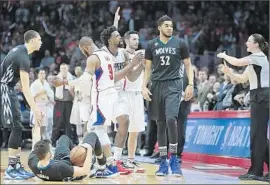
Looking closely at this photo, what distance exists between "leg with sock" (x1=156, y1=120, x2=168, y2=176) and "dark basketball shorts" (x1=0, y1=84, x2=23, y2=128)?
205cm

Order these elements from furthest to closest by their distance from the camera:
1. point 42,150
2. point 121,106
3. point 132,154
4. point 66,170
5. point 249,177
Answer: point 132,154 → point 121,106 → point 249,177 → point 42,150 → point 66,170

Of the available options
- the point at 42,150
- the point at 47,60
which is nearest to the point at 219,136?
the point at 42,150

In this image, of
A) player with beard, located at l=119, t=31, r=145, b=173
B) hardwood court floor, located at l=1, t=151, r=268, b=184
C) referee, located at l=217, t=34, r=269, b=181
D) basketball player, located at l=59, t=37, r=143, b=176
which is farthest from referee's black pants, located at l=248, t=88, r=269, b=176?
basketball player, located at l=59, t=37, r=143, b=176

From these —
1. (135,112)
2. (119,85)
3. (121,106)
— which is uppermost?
(119,85)

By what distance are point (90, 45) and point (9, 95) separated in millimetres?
1481

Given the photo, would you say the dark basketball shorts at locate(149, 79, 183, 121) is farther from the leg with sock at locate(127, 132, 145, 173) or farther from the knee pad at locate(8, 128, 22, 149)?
the knee pad at locate(8, 128, 22, 149)

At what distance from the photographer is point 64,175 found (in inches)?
Result: 299

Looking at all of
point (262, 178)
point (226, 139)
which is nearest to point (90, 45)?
point (262, 178)

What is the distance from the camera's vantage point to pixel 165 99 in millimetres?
8883

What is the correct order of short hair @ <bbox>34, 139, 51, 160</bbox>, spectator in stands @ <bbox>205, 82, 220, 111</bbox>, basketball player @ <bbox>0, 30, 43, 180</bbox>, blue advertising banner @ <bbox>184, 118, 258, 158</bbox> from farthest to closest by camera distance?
spectator in stands @ <bbox>205, 82, 220, 111</bbox> → blue advertising banner @ <bbox>184, 118, 258, 158</bbox> → basketball player @ <bbox>0, 30, 43, 180</bbox> → short hair @ <bbox>34, 139, 51, 160</bbox>

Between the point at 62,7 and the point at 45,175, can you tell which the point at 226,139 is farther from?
the point at 62,7

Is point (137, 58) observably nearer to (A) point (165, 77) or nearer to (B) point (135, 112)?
(A) point (165, 77)

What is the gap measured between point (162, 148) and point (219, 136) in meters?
3.52

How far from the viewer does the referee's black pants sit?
8883 millimetres
